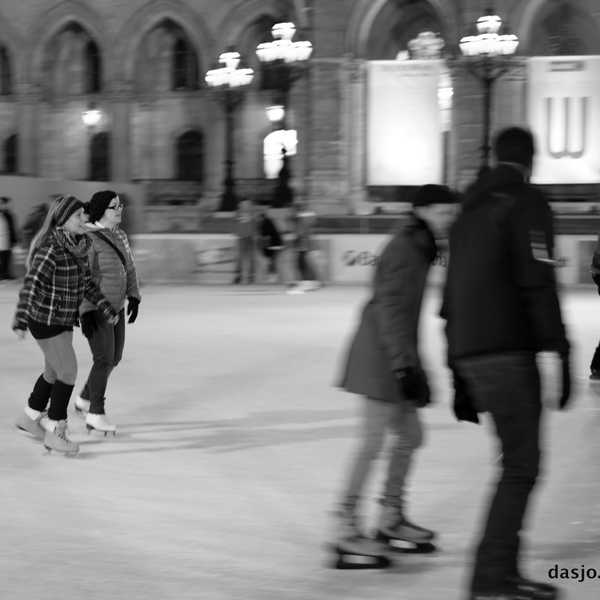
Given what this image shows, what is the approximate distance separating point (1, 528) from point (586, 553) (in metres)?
2.38

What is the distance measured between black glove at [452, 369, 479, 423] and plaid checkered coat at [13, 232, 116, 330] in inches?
121

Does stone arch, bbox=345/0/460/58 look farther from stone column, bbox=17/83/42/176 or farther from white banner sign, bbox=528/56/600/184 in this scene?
stone column, bbox=17/83/42/176

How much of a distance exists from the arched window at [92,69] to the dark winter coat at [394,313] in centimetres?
3742

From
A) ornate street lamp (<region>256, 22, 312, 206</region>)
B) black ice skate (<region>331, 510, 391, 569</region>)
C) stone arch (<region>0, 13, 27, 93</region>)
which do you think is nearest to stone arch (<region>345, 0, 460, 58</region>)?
ornate street lamp (<region>256, 22, 312, 206</region>)

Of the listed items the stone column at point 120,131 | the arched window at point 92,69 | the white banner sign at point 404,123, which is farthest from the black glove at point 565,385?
the arched window at point 92,69

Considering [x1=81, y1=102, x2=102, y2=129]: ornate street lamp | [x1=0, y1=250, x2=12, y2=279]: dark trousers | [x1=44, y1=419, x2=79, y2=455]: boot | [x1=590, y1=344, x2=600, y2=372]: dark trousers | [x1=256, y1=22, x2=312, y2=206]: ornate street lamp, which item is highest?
[x1=256, y1=22, x2=312, y2=206]: ornate street lamp

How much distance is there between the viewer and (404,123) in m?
29.1

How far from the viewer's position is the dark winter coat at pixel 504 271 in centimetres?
397

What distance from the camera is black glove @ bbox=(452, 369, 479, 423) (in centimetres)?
440


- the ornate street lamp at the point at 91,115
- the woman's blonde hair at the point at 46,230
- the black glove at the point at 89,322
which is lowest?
the black glove at the point at 89,322

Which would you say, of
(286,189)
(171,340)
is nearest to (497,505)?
(171,340)

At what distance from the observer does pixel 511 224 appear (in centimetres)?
400

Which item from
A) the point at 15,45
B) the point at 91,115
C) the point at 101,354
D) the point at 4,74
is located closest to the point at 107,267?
the point at 101,354

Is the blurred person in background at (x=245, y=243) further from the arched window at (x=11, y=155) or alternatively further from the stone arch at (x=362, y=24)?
the arched window at (x=11, y=155)
